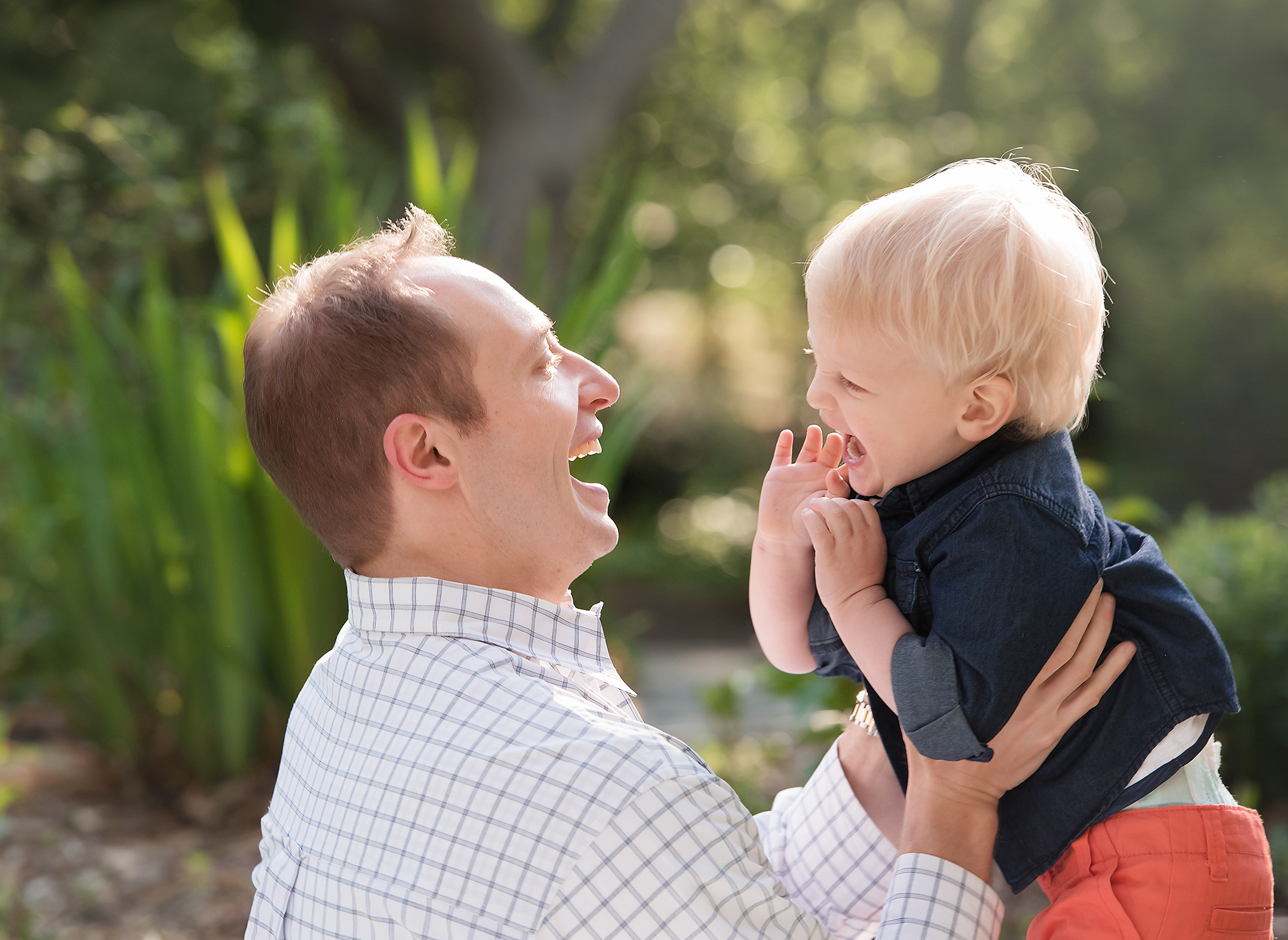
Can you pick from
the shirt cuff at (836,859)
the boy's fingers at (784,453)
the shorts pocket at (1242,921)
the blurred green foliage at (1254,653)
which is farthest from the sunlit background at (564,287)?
the boy's fingers at (784,453)

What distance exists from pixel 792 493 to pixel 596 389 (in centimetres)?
29

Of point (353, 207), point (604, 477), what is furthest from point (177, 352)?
point (604, 477)

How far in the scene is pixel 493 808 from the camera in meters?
1.06

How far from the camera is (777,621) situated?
1.48m

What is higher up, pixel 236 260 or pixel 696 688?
pixel 236 260

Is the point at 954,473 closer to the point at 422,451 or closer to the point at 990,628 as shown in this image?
the point at 990,628

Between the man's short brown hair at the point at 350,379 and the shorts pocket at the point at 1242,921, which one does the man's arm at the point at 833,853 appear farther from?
the man's short brown hair at the point at 350,379

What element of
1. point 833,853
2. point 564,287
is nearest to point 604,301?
point 833,853

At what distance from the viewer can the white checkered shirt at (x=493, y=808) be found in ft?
3.43

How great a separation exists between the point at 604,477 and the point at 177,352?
1.32 meters

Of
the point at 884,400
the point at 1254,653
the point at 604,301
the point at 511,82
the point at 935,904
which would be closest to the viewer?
the point at 935,904

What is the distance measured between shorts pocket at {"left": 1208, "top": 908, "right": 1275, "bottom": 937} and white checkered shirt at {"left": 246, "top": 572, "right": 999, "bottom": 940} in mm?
265

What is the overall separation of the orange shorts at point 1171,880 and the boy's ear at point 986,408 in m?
0.46

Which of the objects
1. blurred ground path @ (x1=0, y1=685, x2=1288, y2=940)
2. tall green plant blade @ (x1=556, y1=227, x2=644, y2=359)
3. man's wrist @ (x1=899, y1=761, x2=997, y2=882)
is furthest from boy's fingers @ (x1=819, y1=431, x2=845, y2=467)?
tall green plant blade @ (x1=556, y1=227, x2=644, y2=359)
